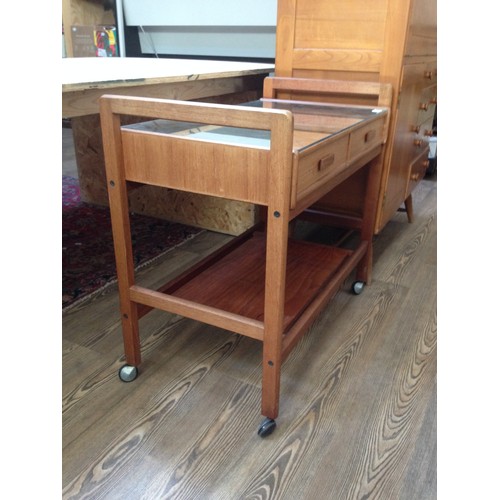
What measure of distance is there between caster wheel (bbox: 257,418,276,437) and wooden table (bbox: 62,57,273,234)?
0.96 meters

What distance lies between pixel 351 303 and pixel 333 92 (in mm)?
726

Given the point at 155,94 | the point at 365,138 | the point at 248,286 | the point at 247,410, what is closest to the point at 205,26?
the point at 155,94

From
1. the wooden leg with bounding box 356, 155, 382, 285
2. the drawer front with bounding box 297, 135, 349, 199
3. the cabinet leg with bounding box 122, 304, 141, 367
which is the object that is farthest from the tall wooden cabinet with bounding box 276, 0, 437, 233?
the cabinet leg with bounding box 122, 304, 141, 367

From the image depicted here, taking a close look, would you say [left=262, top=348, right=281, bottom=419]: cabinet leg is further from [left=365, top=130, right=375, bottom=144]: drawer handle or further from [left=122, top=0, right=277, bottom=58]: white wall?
[left=122, top=0, right=277, bottom=58]: white wall

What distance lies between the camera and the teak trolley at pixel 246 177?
863 millimetres

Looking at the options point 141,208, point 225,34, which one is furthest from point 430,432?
point 225,34

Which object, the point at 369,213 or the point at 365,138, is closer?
the point at 365,138

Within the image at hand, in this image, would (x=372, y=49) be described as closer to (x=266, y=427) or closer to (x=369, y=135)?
(x=369, y=135)

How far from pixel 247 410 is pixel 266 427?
94 millimetres

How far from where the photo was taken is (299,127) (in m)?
1.19

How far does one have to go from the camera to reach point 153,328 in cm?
143

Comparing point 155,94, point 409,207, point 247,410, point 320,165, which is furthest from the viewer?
point 409,207

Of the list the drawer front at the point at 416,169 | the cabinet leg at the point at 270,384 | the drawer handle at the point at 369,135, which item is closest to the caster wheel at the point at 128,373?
the cabinet leg at the point at 270,384

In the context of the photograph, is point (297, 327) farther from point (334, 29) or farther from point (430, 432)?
point (334, 29)
